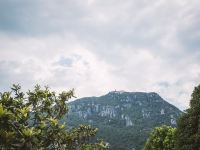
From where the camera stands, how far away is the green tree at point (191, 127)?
151 feet

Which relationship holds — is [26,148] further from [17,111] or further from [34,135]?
[17,111]

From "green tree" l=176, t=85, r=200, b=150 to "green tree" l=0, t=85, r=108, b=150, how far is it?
30212mm

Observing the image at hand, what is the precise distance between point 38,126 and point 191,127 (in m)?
36.4

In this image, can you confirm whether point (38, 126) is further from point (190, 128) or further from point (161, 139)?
point (161, 139)

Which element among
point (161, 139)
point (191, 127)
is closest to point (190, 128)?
point (191, 127)

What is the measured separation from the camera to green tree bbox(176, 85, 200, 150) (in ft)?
151

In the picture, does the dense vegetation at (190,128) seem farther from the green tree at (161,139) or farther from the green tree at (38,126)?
the green tree at (38,126)

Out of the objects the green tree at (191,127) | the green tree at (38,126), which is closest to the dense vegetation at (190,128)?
the green tree at (191,127)

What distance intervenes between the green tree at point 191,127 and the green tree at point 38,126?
30.2m

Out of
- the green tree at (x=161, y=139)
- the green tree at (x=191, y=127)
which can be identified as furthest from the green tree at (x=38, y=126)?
the green tree at (x=161, y=139)

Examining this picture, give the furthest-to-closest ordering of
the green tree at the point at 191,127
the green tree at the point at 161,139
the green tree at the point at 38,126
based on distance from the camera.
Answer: the green tree at the point at 161,139
the green tree at the point at 191,127
the green tree at the point at 38,126

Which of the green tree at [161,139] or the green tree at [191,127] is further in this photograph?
the green tree at [161,139]

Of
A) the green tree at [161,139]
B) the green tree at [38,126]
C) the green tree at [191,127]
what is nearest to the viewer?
the green tree at [38,126]

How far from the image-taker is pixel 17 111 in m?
14.1
